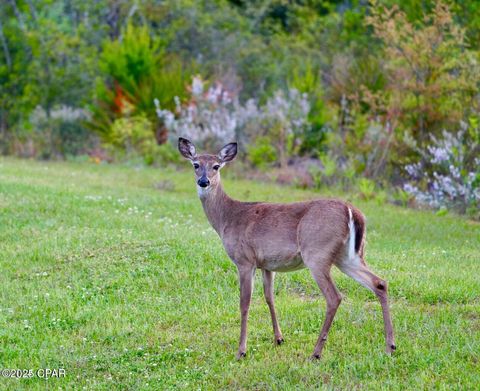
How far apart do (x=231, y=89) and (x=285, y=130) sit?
13.3ft

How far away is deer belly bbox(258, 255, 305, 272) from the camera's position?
657cm

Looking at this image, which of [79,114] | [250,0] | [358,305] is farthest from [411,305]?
[250,0]

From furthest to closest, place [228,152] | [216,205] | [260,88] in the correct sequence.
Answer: [260,88] < [228,152] < [216,205]

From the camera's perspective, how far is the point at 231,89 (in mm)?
21750

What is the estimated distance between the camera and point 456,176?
13094 millimetres

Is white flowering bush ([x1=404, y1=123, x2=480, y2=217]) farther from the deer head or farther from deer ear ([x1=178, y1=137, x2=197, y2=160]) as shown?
the deer head

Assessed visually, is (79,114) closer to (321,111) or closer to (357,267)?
(321,111)

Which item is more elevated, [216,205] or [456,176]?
[216,205]

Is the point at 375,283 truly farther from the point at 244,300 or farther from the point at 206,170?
the point at 206,170

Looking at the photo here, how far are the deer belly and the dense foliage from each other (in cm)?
669

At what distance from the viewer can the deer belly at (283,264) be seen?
6570 mm

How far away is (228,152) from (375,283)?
1966 millimetres

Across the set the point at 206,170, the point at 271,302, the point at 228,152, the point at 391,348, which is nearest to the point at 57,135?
the point at 228,152

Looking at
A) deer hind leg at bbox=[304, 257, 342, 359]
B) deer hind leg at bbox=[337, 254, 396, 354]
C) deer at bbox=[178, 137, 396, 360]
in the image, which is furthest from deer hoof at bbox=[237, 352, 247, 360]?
deer hind leg at bbox=[337, 254, 396, 354]
